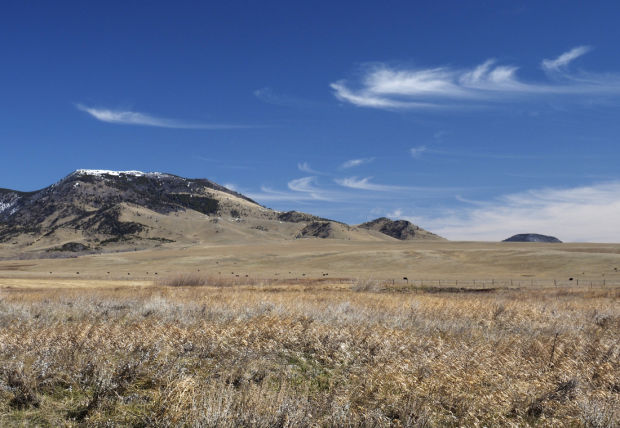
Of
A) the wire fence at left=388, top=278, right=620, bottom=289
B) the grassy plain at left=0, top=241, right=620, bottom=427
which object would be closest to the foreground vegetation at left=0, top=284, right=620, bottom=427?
the grassy plain at left=0, top=241, right=620, bottom=427

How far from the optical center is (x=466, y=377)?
9.21 meters

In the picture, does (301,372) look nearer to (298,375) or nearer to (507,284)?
(298,375)

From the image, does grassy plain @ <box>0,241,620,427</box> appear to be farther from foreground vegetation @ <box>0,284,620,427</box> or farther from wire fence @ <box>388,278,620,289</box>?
wire fence @ <box>388,278,620,289</box>


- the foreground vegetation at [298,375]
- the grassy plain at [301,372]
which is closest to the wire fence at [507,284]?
the grassy plain at [301,372]

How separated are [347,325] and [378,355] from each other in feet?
11.7

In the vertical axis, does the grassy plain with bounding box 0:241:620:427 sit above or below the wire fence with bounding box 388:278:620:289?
above

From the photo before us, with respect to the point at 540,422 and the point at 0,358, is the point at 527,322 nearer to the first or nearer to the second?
the point at 540,422

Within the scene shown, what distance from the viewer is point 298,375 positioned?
961 centimetres

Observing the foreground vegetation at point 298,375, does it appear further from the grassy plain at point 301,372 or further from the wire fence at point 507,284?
the wire fence at point 507,284

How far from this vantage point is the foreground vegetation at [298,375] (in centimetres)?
718

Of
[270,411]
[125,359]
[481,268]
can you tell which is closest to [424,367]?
[270,411]

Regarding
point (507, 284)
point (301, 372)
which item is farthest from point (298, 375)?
point (507, 284)

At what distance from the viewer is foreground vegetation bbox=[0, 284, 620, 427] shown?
7176mm

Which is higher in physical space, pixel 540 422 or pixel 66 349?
pixel 66 349
